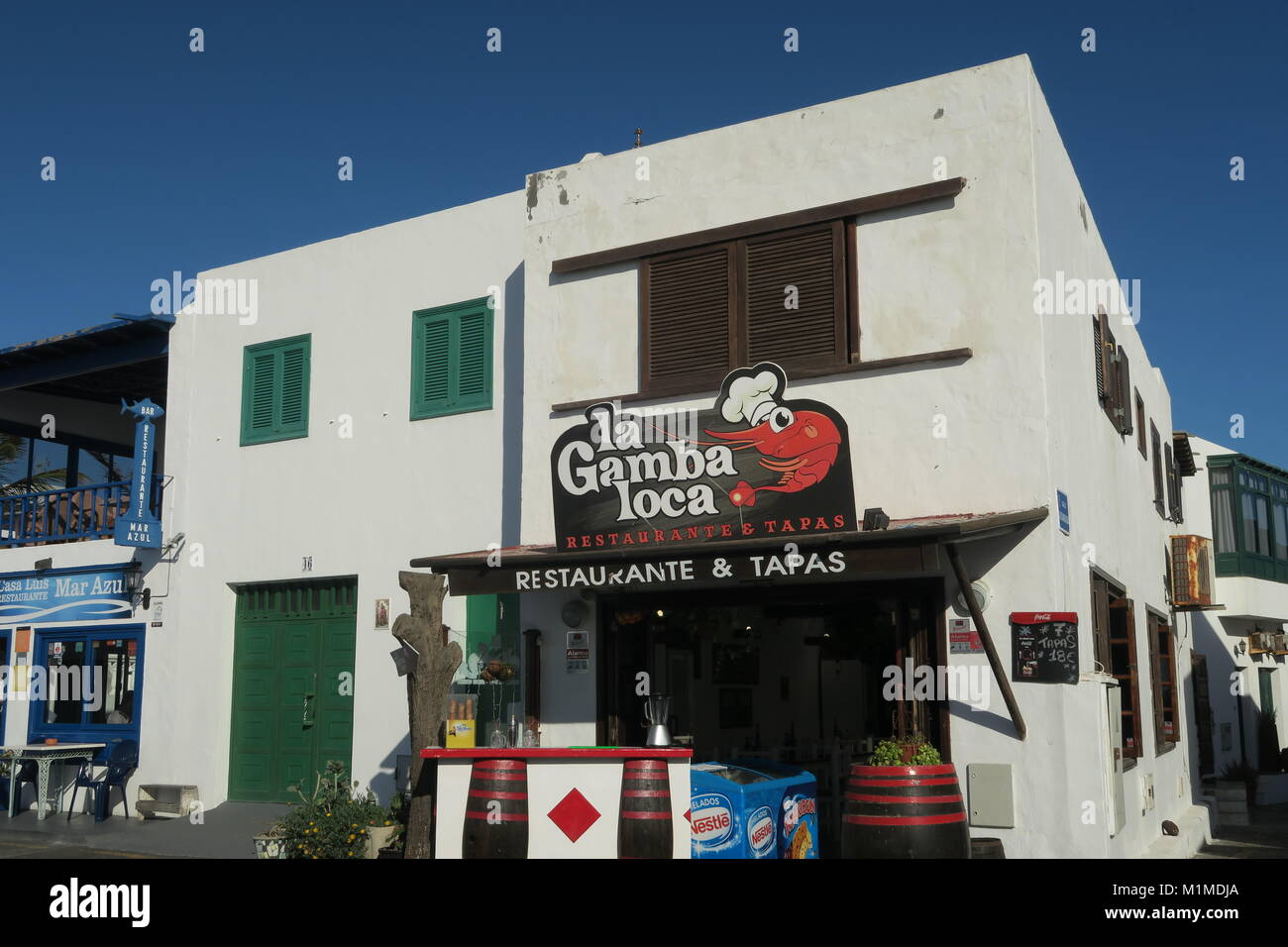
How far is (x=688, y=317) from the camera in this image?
11.6 m

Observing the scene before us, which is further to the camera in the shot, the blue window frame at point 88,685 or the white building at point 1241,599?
the white building at point 1241,599

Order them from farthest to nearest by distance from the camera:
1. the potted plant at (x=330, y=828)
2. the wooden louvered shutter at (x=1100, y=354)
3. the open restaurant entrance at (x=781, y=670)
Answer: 1. the wooden louvered shutter at (x=1100, y=354)
2. the potted plant at (x=330, y=828)
3. the open restaurant entrance at (x=781, y=670)

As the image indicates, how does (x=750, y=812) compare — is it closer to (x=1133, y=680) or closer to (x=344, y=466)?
(x=1133, y=680)

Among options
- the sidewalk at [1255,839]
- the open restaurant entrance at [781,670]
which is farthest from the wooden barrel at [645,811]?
the sidewalk at [1255,839]

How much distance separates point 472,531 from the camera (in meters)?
13.7

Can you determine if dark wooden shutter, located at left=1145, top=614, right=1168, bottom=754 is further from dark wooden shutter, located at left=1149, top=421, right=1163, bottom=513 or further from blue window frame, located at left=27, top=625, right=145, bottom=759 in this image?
blue window frame, located at left=27, top=625, right=145, bottom=759

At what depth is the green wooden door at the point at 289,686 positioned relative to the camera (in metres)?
14.5

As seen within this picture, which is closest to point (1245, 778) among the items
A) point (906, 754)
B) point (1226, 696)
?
point (1226, 696)

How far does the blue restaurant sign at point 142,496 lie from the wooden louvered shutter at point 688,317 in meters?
7.71

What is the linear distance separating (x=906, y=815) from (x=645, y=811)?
5.96 feet

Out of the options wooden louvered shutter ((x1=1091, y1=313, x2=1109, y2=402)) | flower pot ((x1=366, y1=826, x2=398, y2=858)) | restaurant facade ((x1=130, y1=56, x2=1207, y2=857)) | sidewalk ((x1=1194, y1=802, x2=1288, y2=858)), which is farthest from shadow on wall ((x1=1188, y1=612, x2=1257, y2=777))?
flower pot ((x1=366, y1=826, x2=398, y2=858))

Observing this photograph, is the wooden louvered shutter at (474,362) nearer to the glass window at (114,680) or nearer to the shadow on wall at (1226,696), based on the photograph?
the glass window at (114,680)

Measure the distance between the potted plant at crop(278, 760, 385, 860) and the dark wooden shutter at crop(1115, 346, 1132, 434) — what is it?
8.88 m

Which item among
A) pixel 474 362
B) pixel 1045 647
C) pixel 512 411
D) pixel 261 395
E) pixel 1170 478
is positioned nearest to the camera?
pixel 1045 647
